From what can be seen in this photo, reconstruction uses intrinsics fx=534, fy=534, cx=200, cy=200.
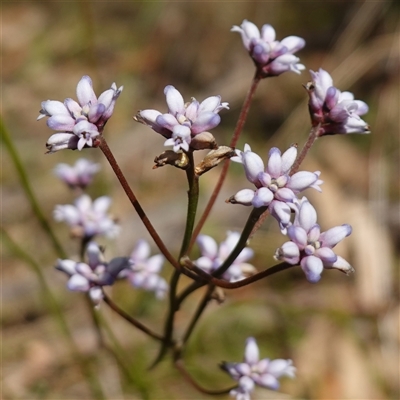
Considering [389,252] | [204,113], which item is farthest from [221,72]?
[204,113]

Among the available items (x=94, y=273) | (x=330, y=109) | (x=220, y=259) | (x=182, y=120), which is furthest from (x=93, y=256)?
(x=330, y=109)

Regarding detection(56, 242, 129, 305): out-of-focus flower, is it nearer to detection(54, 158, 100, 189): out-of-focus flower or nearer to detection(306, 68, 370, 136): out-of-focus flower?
detection(54, 158, 100, 189): out-of-focus flower

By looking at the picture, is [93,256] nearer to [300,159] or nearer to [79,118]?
[79,118]

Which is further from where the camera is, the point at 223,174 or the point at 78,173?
the point at 78,173

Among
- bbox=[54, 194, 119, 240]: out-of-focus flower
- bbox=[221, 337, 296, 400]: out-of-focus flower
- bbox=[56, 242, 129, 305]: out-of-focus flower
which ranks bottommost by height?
bbox=[221, 337, 296, 400]: out-of-focus flower

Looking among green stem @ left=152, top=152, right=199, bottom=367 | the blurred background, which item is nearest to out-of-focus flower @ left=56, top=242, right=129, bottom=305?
green stem @ left=152, top=152, right=199, bottom=367

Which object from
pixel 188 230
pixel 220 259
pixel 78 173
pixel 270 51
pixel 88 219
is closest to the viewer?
pixel 188 230
